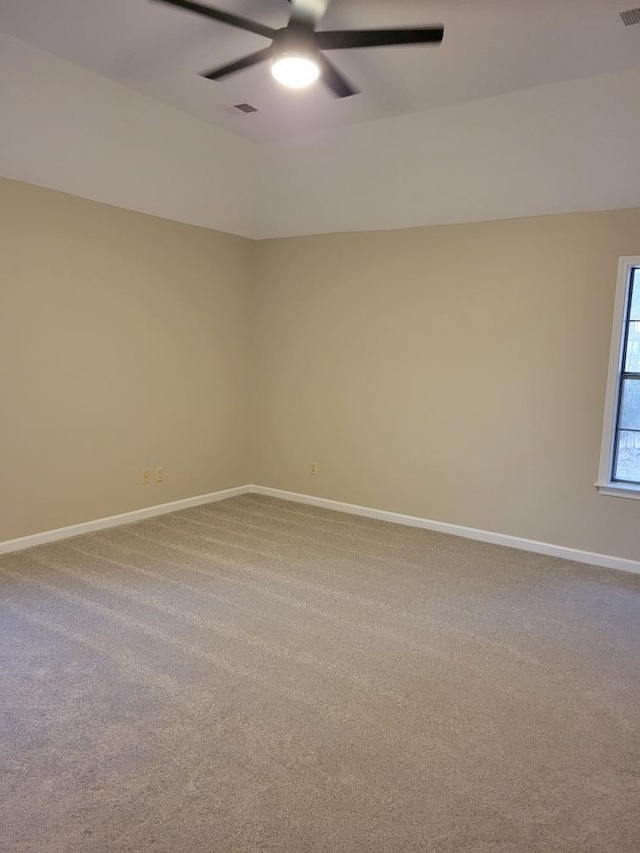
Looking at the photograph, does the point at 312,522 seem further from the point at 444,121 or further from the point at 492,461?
the point at 444,121

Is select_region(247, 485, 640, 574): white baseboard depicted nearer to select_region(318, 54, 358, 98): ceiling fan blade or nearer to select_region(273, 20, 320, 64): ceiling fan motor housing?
select_region(318, 54, 358, 98): ceiling fan blade

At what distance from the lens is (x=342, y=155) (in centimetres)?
421

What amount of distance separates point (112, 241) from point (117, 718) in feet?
10.9

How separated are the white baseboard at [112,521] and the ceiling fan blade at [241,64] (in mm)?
3154

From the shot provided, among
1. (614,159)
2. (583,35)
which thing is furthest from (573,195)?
(583,35)

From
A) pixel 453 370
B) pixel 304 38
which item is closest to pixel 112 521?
pixel 453 370

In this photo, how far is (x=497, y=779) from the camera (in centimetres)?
207

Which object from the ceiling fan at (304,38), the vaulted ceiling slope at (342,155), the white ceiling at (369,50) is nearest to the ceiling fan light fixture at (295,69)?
the ceiling fan at (304,38)

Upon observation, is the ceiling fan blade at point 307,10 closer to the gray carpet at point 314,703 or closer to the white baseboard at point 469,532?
the gray carpet at point 314,703

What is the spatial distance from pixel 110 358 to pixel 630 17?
3.74 meters

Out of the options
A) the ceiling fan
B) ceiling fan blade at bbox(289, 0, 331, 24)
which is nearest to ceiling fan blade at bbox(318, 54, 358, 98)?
the ceiling fan

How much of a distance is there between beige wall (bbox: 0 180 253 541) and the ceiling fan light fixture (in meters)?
2.12

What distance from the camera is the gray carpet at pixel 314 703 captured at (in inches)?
73.3

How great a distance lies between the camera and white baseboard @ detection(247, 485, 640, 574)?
4.10m
